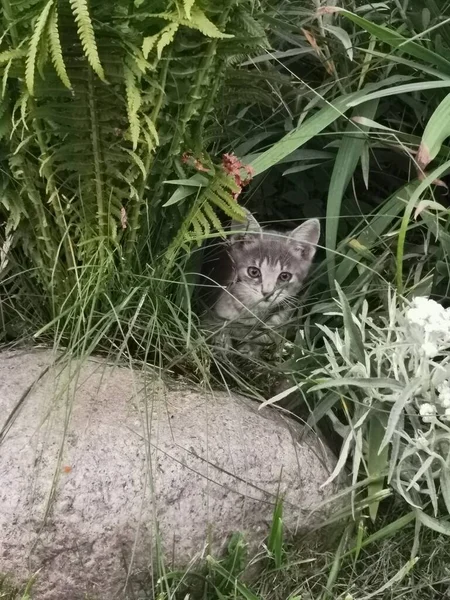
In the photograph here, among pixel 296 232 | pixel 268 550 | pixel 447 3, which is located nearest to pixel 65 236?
pixel 296 232

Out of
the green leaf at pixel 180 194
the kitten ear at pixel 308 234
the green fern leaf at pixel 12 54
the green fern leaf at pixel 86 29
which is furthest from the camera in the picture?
the kitten ear at pixel 308 234

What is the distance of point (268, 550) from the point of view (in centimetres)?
142

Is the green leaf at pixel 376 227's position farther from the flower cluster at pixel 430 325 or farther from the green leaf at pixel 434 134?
the flower cluster at pixel 430 325

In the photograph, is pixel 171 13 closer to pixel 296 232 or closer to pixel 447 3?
pixel 296 232

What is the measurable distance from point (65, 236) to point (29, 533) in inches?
22.9

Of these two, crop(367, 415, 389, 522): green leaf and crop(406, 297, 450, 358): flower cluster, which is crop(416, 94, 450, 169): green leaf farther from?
crop(367, 415, 389, 522): green leaf

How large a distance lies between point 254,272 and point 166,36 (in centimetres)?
74

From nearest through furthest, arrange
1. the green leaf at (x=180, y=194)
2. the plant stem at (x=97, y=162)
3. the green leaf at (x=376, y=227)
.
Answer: the plant stem at (x=97, y=162) < the green leaf at (x=180, y=194) < the green leaf at (x=376, y=227)

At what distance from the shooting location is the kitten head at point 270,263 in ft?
6.15

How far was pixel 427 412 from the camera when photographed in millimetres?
1385

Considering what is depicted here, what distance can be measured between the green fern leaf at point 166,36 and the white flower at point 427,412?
2.48ft

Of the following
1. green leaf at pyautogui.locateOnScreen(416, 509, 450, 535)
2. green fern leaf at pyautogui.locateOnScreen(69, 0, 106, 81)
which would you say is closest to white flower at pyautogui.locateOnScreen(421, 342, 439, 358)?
green leaf at pyautogui.locateOnScreen(416, 509, 450, 535)

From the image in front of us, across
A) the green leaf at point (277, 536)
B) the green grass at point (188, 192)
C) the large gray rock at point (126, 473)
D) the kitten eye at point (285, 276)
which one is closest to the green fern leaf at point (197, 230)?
the green grass at point (188, 192)

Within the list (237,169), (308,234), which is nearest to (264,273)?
(308,234)
